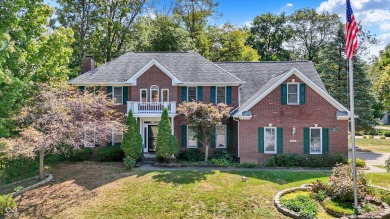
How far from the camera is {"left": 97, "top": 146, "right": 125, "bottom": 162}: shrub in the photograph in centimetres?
2053

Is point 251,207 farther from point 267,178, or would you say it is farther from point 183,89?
point 183,89

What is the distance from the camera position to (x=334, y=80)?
3178 cm

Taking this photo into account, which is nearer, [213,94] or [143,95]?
[143,95]

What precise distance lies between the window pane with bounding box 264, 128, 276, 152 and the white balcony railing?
6.61m

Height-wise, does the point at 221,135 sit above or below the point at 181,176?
above

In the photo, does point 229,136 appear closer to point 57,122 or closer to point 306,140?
point 306,140

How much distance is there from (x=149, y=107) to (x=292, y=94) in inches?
393

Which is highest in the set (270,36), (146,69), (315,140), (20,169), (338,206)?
(270,36)

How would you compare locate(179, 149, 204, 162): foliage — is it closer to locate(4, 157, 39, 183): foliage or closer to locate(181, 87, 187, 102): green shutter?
locate(181, 87, 187, 102): green shutter

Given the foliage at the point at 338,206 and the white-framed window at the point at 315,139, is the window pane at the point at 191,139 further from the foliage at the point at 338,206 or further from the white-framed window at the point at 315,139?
the foliage at the point at 338,206

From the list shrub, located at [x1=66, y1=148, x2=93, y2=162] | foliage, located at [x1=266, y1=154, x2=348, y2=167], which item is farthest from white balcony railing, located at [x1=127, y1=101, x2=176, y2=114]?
foliage, located at [x1=266, y1=154, x2=348, y2=167]

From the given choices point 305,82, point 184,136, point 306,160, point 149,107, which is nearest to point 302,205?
point 306,160

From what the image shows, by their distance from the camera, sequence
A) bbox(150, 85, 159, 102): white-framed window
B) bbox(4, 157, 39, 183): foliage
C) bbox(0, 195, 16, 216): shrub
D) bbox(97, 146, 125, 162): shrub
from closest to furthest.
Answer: bbox(0, 195, 16, 216): shrub < bbox(4, 157, 39, 183): foliage < bbox(97, 146, 125, 162): shrub < bbox(150, 85, 159, 102): white-framed window

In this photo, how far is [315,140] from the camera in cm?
2002
